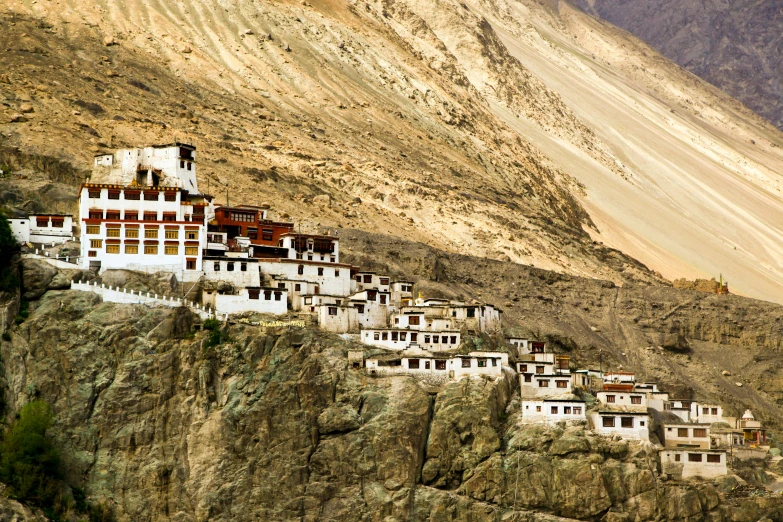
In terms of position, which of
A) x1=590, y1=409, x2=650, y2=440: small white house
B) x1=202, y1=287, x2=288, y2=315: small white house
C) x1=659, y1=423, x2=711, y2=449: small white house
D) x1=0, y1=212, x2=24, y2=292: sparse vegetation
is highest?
x1=0, y1=212, x2=24, y2=292: sparse vegetation

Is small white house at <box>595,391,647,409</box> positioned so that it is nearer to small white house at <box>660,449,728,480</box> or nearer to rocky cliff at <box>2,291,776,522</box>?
small white house at <box>660,449,728,480</box>

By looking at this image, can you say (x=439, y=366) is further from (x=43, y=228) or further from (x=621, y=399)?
(x=43, y=228)

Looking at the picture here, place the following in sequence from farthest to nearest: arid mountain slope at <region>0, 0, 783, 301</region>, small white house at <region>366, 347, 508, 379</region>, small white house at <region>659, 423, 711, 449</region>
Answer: arid mountain slope at <region>0, 0, 783, 301</region>
small white house at <region>659, 423, 711, 449</region>
small white house at <region>366, 347, 508, 379</region>

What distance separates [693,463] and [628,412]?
15.3ft

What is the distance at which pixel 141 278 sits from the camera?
78500 millimetres

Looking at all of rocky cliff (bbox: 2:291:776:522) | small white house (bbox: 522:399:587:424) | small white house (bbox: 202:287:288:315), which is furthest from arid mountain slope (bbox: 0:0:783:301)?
small white house (bbox: 522:399:587:424)

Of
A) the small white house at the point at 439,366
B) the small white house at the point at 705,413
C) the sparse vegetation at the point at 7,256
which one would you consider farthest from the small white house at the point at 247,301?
the small white house at the point at 705,413

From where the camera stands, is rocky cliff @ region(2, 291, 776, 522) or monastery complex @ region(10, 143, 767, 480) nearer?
rocky cliff @ region(2, 291, 776, 522)

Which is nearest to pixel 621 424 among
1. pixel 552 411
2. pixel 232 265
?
pixel 552 411

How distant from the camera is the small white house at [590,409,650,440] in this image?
73.6 m

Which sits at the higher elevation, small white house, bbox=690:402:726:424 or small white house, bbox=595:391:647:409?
small white house, bbox=595:391:647:409

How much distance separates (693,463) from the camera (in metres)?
75.8

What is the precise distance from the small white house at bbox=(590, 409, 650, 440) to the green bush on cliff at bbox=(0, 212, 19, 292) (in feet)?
105

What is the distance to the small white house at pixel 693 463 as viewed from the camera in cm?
7531
